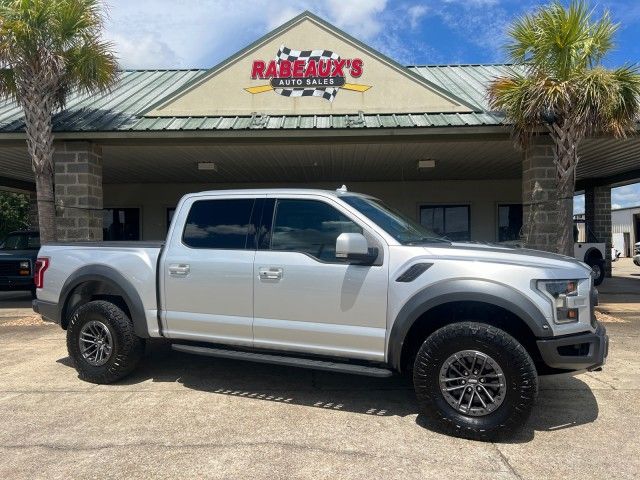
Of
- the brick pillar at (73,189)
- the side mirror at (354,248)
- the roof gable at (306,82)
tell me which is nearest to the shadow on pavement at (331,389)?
the side mirror at (354,248)

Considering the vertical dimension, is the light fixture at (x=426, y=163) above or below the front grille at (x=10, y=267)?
above

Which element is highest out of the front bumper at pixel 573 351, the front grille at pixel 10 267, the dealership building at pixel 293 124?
the dealership building at pixel 293 124

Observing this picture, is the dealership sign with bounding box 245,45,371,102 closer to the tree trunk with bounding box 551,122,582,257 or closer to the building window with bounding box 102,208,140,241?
the tree trunk with bounding box 551,122,582,257

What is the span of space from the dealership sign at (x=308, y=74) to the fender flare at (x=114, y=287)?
5.86 meters

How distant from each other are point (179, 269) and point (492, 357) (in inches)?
114

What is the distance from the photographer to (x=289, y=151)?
36.6 feet

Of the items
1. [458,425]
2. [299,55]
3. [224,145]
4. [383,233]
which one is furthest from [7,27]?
[458,425]

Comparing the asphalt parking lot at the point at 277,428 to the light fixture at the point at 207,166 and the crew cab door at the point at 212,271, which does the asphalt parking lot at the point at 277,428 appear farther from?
the light fixture at the point at 207,166

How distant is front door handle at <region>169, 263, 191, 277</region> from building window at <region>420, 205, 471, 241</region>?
12.4m

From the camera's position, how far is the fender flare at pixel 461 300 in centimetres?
377

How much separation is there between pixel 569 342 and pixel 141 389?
389cm

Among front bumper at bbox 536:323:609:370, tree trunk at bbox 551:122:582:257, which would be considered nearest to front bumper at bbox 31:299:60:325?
front bumper at bbox 536:323:609:370

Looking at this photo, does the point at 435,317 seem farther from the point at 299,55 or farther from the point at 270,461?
the point at 299,55

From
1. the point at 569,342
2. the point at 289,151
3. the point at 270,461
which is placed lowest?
the point at 270,461
